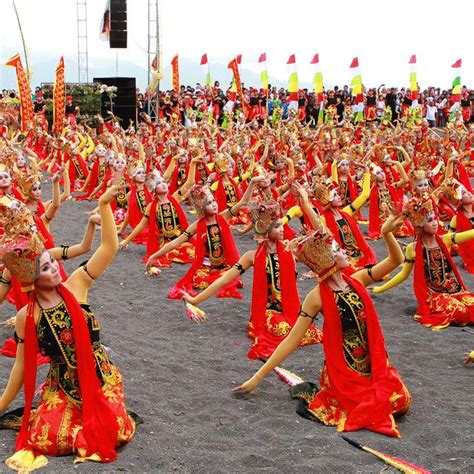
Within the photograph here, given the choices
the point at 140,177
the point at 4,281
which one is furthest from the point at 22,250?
the point at 140,177

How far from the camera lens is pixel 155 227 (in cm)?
947

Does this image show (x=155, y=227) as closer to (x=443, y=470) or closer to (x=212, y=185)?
(x=212, y=185)

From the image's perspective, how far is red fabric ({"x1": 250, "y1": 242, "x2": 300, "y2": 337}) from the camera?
6297mm

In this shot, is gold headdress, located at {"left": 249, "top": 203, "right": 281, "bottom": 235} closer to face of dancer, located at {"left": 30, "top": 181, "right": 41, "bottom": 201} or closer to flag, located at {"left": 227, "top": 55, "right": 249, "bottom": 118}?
face of dancer, located at {"left": 30, "top": 181, "right": 41, "bottom": 201}

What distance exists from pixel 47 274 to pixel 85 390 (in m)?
0.71

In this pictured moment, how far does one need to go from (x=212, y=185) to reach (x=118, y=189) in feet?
25.0

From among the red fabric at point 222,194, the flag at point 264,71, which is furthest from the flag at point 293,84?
the red fabric at point 222,194

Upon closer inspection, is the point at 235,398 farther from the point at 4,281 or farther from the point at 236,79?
the point at 236,79

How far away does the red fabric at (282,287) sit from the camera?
630cm

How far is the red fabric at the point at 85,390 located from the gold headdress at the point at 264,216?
7.89ft

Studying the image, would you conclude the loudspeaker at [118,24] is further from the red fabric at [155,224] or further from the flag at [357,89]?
the red fabric at [155,224]

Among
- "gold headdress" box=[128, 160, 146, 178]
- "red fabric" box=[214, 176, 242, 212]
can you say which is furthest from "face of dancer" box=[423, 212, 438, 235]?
"gold headdress" box=[128, 160, 146, 178]

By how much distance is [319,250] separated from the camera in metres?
4.57

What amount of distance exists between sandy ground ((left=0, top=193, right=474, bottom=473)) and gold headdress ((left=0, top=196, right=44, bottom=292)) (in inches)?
42.2
